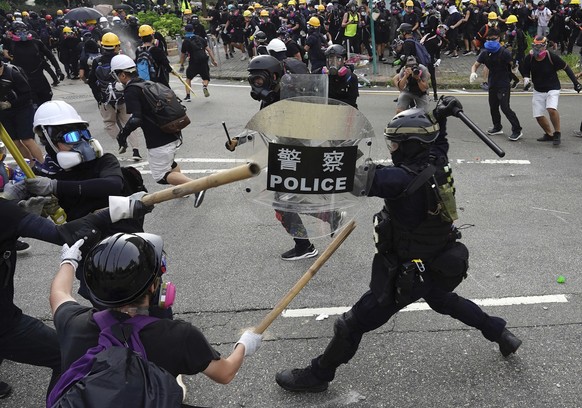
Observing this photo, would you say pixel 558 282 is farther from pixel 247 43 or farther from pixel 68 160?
pixel 247 43

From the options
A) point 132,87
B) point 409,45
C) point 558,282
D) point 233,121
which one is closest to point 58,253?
point 132,87

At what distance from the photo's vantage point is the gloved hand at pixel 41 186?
3.45m

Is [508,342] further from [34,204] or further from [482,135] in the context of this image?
[34,204]

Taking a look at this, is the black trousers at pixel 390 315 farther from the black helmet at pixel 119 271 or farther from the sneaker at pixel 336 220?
the black helmet at pixel 119 271

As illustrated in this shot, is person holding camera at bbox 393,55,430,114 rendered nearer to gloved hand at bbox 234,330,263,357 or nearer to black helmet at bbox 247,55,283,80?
black helmet at bbox 247,55,283,80

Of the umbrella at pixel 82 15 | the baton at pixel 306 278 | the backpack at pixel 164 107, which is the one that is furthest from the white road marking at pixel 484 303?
the umbrella at pixel 82 15

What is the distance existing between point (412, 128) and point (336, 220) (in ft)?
2.09

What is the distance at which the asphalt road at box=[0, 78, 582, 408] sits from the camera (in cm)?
354

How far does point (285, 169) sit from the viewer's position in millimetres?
2666

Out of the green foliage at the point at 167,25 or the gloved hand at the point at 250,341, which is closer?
the gloved hand at the point at 250,341

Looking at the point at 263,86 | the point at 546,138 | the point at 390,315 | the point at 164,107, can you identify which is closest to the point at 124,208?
the point at 390,315

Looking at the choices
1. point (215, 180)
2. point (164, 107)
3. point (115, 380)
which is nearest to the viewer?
point (115, 380)

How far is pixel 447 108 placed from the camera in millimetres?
3654

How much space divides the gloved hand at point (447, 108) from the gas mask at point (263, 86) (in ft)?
6.24
